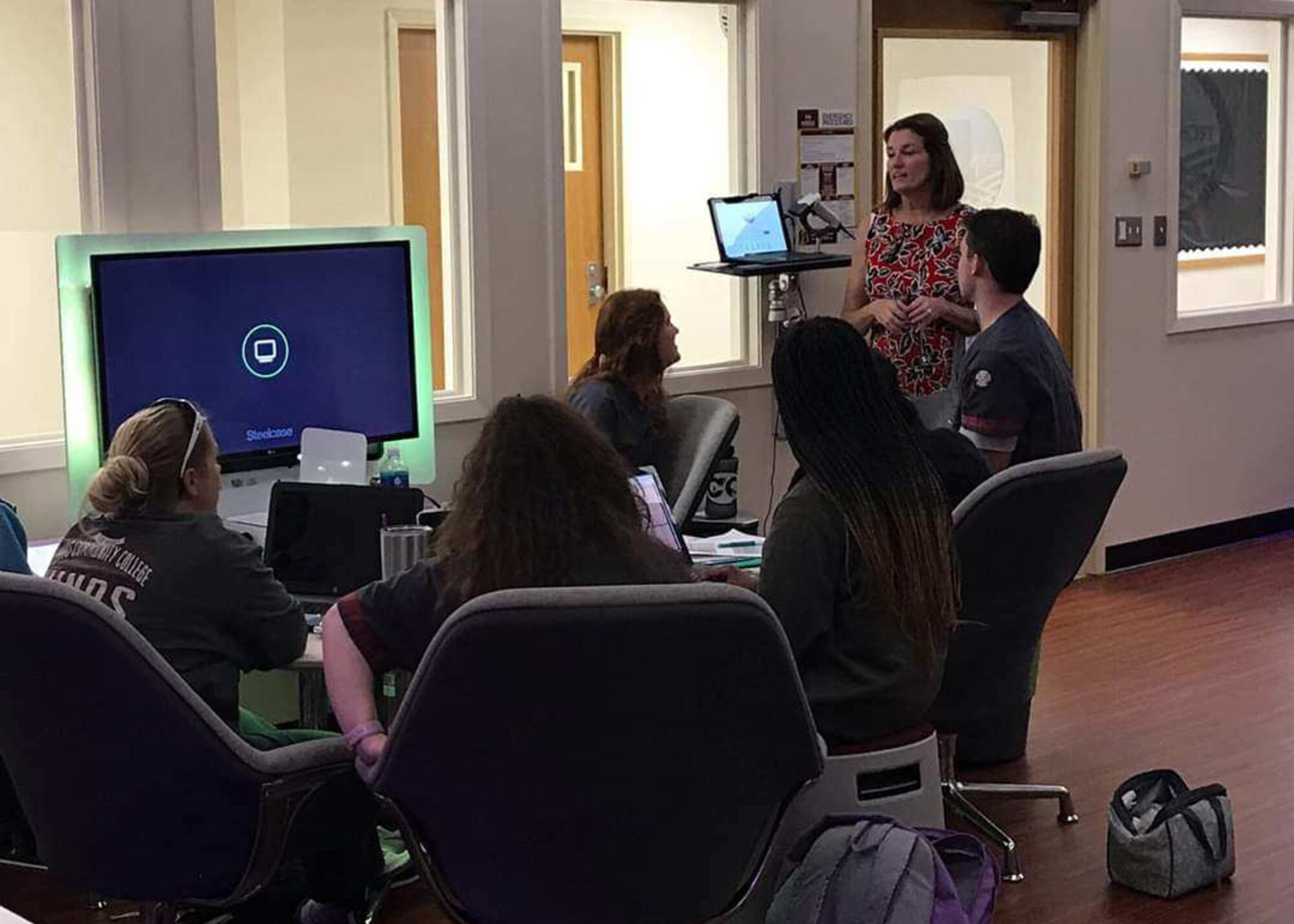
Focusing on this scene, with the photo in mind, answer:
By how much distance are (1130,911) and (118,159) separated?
9.13 feet

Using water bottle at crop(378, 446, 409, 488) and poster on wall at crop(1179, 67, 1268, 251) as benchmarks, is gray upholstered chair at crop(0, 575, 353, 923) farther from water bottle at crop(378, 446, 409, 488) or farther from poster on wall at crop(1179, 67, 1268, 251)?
poster on wall at crop(1179, 67, 1268, 251)

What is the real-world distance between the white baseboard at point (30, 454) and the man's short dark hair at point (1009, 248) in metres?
2.18

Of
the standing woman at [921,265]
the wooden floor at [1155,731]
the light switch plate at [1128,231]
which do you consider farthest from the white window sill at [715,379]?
the light switch plate at [1128,231]

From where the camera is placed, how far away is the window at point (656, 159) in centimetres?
547

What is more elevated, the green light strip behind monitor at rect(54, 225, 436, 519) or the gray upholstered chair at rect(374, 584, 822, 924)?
the green light strip behind monitor at rect(54, 225, 436, 519)

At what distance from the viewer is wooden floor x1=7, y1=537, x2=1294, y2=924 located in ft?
11.7

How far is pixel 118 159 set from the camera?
13.9 ft

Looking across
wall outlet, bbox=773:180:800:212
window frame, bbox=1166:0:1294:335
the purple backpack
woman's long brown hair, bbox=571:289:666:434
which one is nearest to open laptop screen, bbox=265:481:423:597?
the purple backpack

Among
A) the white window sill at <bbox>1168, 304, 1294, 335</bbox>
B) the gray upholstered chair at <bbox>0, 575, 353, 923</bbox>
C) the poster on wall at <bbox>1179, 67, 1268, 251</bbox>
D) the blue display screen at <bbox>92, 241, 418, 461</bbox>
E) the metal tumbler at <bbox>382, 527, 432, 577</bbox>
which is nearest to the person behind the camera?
the gray upholstered chair at <bbox>0, 575, 353, 923</bbox>

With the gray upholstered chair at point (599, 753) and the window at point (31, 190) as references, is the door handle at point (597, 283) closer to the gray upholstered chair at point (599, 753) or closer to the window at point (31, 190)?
the window at point (31, 190)

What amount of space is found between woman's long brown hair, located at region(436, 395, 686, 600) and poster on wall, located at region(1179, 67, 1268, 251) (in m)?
5.04

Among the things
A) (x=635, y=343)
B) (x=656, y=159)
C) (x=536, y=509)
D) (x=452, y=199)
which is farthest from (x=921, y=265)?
(x=536, y=509)

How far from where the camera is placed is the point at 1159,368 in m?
6.75

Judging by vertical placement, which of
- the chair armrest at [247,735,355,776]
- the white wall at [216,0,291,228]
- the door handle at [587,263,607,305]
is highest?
the white wall at [216,0,291,228]
